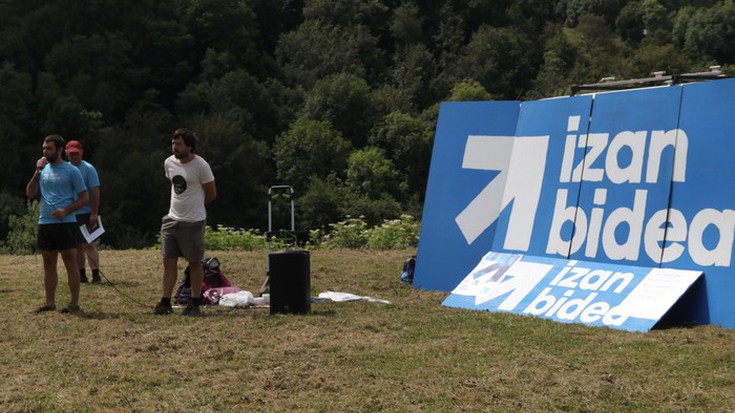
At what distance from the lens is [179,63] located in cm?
9888

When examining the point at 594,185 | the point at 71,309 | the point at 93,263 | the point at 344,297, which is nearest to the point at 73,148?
the point at 93,263

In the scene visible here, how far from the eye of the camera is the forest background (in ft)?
260

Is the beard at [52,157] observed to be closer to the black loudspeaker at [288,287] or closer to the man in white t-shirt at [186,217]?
the man in white t-shirt at [186,217]

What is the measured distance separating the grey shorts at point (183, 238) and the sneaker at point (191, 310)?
454 mm

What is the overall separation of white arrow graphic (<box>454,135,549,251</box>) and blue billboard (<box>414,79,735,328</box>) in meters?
0.01

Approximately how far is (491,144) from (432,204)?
→ 1114 mm

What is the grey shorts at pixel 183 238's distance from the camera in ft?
35.3

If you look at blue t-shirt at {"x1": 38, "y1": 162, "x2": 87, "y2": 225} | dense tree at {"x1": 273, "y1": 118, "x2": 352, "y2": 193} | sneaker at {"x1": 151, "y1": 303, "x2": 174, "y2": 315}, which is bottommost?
sneaker at {"x1": 151, "y1": 303, "x2": 174, "y2": 315}

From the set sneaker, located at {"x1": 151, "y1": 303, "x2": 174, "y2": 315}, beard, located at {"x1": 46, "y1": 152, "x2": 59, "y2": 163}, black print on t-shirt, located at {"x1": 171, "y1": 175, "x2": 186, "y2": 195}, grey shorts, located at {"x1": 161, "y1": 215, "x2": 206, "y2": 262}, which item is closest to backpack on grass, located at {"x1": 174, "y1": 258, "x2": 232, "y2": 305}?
sneaker, located at {"x1": 151, "y1": 303, "x2": 174, "y2": 315}

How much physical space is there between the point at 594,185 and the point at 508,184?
1458 mm

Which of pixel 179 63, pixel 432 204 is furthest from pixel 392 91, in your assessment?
pixel 432 204

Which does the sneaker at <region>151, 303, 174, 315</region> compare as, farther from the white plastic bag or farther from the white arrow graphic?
the white arrow graphic

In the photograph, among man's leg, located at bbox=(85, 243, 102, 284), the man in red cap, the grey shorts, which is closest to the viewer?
the grey shorts

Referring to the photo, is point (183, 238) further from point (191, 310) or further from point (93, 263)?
point (93, 263)
